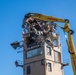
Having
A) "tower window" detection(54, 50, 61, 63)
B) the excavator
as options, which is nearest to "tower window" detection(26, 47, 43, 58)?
"tower window" detection(54, 50, 61, 63)

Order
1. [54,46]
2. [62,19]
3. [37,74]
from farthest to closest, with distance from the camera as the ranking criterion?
[54,46] < [37,74] < [62,19]

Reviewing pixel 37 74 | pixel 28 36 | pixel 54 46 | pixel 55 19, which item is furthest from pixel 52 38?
pixel 55 19

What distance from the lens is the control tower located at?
60.3 metres

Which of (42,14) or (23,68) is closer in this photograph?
(42,14)

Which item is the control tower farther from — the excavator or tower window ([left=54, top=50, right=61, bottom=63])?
the excavator

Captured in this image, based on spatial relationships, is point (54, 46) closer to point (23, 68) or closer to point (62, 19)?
point (23, 68)

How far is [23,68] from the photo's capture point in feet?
208

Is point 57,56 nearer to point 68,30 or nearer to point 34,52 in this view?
point 34,52

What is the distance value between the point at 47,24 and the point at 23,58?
10.2 metres

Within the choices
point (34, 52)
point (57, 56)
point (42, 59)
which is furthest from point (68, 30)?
point (57, 56)

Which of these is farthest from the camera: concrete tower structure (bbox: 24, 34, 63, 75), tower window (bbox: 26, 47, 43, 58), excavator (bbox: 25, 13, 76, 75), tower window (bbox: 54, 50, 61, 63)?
tower window (bbox: 54, 50, 61, 63)

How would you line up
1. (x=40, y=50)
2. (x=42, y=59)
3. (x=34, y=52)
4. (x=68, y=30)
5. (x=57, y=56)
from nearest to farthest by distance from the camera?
(x=68, y=30), (x=42, y=59), (x=40, y=50), (x=34, y=52), (x=57, y=56)

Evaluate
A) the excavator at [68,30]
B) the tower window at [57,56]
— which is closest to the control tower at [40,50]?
the tower window at [57,56]

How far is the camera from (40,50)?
6175 centimetres
